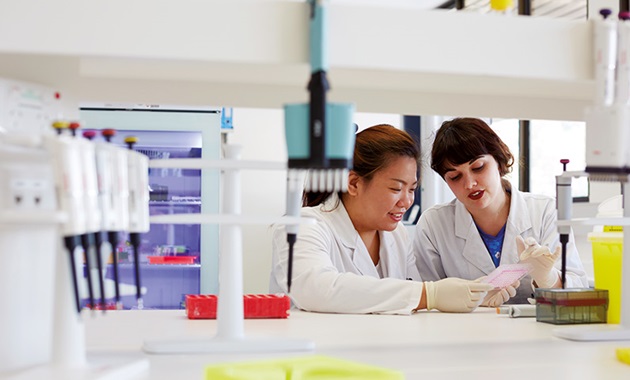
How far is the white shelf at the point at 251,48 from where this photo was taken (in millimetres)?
982

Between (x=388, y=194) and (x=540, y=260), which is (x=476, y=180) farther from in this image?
(x=540, y=260)

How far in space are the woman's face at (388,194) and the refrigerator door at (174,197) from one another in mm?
1959

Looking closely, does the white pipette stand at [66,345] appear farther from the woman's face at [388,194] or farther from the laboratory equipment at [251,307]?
the woman's face at [388,194]

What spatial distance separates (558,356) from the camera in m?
1.18

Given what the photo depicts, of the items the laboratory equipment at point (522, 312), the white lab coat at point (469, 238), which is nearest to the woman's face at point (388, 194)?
the white lab coat at point (469, 238)

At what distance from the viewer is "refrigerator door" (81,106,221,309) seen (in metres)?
4.21

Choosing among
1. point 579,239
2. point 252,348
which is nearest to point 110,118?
point 579,239

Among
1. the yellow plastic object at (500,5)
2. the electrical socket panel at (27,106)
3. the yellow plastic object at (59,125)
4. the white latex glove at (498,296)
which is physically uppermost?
the yellow plastic object at (500,5)

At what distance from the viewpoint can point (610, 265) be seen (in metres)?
1.54

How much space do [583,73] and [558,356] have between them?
468 mm

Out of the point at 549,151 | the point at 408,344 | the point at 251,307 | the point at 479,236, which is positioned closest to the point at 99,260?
the point at 408,344

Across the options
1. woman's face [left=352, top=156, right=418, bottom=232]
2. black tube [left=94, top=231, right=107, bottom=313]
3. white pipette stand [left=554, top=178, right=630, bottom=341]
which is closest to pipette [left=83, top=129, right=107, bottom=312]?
black tube [left=94, top=231, right=107, bottom=313]

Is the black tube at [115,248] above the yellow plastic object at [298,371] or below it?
above

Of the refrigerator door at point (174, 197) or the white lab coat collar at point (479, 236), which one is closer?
the white lab coat collar at point (479, 236)
